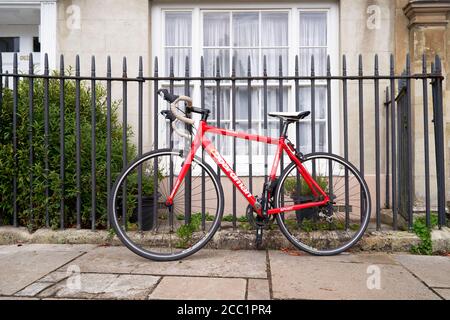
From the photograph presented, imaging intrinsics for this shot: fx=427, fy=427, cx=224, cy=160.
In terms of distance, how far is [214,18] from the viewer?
5961 millimetres

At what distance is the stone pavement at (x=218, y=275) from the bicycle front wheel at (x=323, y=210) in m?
0.18

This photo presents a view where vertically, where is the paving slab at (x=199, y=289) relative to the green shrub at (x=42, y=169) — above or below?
below

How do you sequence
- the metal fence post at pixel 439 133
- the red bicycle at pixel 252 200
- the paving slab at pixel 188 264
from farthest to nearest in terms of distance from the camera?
the metal fence post at pixel 439 133
the red bicycle at pixel 252 200
the paving slab at pixel 188 264

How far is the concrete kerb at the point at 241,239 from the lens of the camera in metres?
3.88

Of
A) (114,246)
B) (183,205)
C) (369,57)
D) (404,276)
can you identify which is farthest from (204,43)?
(404,276)

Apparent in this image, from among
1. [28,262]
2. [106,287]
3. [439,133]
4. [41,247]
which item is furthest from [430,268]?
[41,247]

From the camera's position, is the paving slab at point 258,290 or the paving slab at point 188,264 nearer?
Result: the paving slab at point 258,290

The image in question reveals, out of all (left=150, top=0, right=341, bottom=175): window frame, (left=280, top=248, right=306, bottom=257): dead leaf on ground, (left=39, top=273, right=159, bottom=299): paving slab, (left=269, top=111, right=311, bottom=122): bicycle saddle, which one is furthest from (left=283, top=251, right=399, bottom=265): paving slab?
(left=150, top=0, right=341, bottom=175): window frame

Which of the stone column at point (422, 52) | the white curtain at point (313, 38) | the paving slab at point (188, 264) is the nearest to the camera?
the paving slab at point (188, 264)

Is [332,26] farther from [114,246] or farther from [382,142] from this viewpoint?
[114,246]

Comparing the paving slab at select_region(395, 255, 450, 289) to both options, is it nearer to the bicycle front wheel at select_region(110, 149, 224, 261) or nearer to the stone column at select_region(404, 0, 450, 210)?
the bicycle front wheel at select_region(110, 149, 224, 261)

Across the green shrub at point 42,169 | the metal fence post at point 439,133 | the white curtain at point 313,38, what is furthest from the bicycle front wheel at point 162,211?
the white curtain at point 313,38

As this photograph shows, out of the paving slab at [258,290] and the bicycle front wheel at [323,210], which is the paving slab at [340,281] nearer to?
the paving slab at [258,290]
